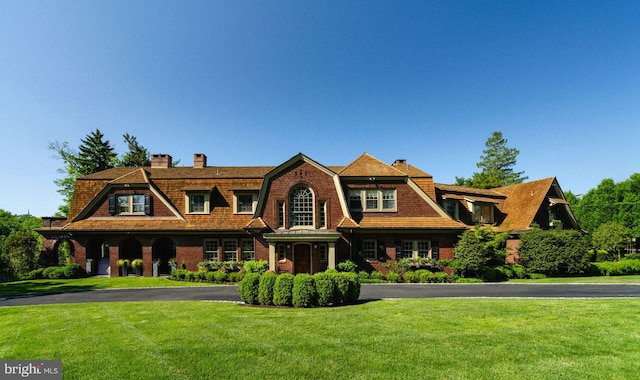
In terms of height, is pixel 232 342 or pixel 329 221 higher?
pixel 329 221

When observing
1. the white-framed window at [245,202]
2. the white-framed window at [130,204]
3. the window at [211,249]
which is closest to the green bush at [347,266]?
the white-framed window at [245,202]

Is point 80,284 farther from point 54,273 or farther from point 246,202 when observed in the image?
point 246,202

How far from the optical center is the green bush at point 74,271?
76.3 ft

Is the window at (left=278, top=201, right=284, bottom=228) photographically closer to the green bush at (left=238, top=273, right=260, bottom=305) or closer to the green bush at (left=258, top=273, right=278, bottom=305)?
the green bush at (left=238, top=273, right=260, bottom=305)

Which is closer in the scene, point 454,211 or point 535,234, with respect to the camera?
point 535,234

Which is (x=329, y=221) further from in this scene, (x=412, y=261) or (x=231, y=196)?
(x=231, y=196)

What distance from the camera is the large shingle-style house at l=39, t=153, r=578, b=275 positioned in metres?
23.3

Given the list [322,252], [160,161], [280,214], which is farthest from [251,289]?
[160,161]

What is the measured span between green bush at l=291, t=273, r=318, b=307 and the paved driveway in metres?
3.30

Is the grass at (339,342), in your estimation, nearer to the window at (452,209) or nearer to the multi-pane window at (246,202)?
the multi-pane window at (246,202)

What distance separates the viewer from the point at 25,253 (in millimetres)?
24094

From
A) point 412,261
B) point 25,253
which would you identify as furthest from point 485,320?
point 25,253

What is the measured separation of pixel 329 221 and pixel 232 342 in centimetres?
1659

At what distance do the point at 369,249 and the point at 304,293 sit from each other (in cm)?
1275
